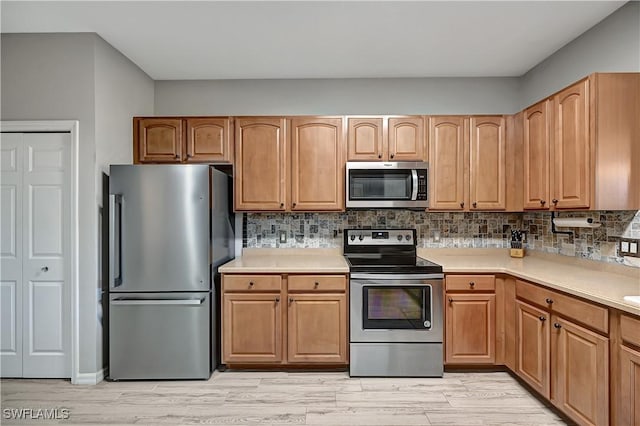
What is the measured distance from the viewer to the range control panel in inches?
146

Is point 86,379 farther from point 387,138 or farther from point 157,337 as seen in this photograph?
point 387,138

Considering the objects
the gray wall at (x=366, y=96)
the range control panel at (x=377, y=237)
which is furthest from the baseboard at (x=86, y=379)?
the gray wall at (x=366, y=96)

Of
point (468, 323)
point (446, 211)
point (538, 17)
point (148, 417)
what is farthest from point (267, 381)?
point (538, 17)

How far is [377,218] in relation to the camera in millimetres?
3770

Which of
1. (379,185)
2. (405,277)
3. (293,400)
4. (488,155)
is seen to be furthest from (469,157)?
(293,400)

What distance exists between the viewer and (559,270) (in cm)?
281

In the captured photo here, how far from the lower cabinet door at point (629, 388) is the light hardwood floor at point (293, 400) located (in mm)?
653

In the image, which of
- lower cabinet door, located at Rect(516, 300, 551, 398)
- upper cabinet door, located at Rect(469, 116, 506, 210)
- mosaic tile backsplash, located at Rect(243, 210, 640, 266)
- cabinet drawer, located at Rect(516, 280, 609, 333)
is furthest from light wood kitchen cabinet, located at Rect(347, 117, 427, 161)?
lower cabinet door, located at Rect(516, 300, 551, 398)

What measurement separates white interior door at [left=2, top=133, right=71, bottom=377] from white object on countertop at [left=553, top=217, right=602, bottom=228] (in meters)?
3.82

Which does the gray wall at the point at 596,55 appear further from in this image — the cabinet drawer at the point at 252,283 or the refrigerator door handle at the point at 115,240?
the refrigerator door handle at the point at 115,240

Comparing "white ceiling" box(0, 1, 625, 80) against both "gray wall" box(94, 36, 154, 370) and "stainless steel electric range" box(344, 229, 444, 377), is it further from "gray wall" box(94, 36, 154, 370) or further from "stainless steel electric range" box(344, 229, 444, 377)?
"stainless steel electric range" box(344, 229, 444, 377)

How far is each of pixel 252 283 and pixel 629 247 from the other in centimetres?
268

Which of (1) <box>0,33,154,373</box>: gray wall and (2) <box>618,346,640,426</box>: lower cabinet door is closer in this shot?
(2) <box>618,346,640,426</box>: lower cabinet door

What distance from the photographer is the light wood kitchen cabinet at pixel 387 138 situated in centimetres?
345
